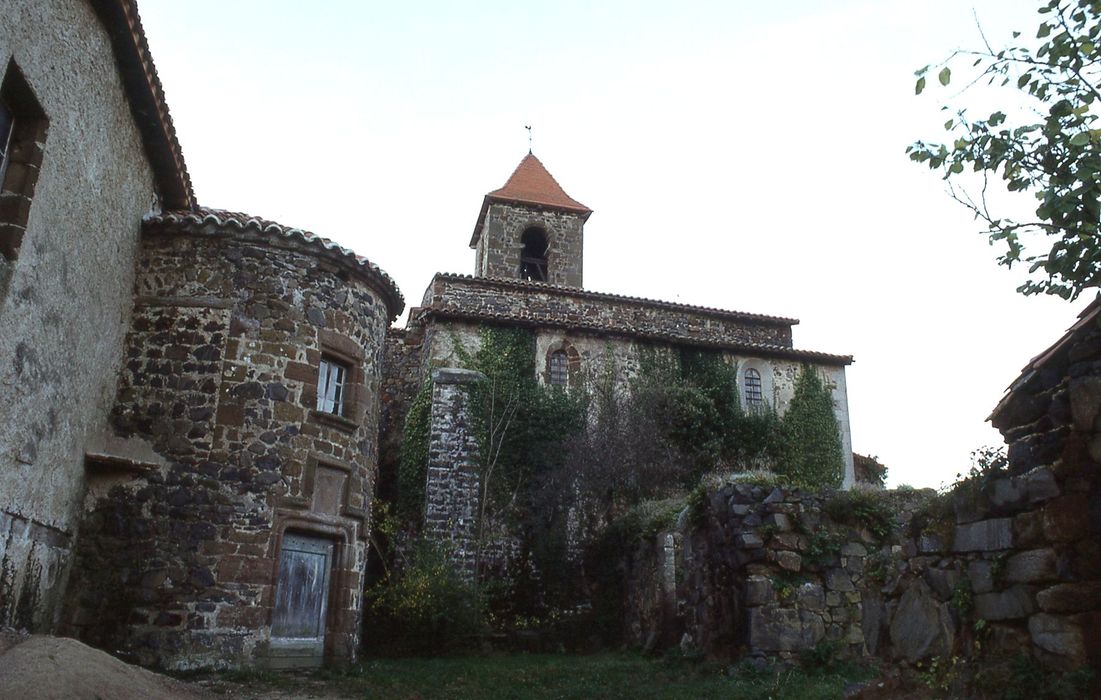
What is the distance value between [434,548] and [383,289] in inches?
230

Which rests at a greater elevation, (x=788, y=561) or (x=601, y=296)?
(x=601, y=296)

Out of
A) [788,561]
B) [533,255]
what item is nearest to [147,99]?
[788,561]

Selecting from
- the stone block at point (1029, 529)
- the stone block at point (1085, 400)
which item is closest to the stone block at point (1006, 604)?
the stone block at point (1029, 529)

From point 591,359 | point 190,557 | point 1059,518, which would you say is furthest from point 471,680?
point 591,359

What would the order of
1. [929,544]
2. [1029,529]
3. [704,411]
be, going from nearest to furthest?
[1029,529]
[929,544]
[704,411]

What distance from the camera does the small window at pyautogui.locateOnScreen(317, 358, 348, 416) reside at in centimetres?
1216

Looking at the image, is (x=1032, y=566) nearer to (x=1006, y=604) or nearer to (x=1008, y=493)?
(x=1006, y=604)

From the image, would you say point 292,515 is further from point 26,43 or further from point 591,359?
point 591,359

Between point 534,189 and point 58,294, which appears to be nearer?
point 58,294

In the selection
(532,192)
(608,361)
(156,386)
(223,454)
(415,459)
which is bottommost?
(223,454)

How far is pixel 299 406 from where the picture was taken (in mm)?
11547

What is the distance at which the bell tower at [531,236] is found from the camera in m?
27.8

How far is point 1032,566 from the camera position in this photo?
17.4 ft

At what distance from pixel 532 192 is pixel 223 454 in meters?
20.4
